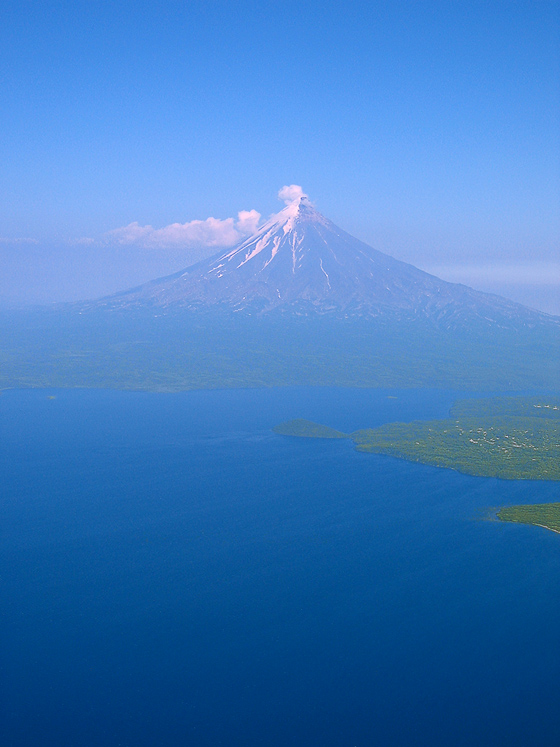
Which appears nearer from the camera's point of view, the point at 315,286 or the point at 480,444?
the point at 480,444

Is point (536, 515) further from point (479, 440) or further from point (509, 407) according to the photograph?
point (509, 407)

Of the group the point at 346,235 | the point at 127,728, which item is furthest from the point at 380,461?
the point at 346,235

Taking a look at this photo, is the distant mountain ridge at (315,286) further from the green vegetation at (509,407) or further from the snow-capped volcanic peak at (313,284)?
the green vegetation at (509,407)

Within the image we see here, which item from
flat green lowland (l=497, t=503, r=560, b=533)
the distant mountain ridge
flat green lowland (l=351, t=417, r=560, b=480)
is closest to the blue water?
flat green lowland (l=497, t=503, r=560, b=533)

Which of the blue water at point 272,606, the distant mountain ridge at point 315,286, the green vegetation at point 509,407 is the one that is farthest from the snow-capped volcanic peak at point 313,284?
the blue water at point 272,606

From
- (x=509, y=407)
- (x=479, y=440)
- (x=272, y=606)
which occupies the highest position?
(x=509, y=407)

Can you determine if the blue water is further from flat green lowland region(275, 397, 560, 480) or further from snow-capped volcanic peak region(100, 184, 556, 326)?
snow-capped volcanic peak region(100, 184, 556, 326)

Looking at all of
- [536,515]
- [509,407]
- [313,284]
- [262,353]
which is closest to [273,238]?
[313,284]
